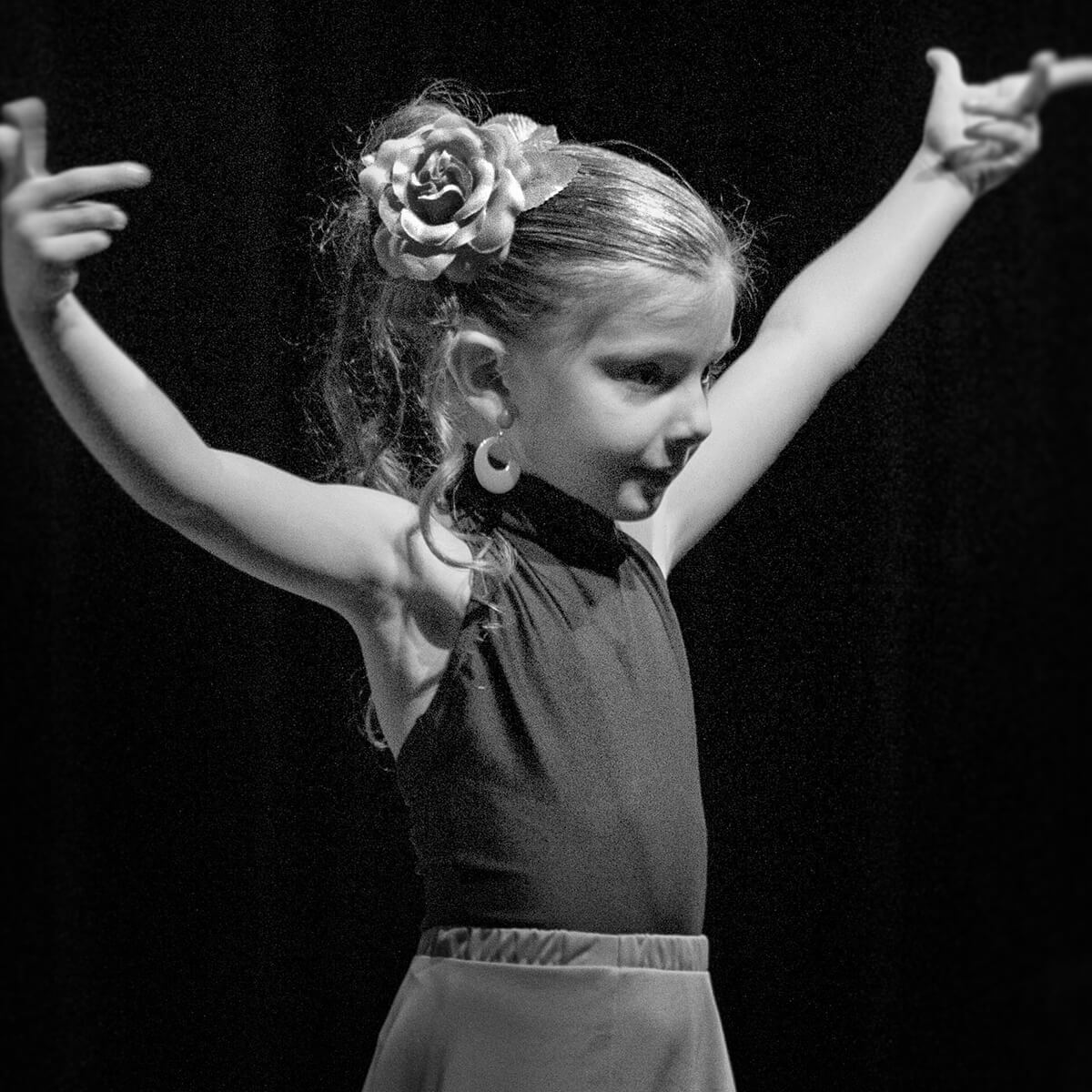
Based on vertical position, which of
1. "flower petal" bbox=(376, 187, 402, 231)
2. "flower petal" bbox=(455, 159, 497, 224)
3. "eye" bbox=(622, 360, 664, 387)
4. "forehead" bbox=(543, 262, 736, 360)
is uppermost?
"flower petal" bbox=(455, 159, 497, 224)

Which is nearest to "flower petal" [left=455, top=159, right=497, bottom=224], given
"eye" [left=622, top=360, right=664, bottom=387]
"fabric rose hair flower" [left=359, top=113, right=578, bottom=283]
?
"fabric rose hair flower" [left=359, top=113, right=578, bottom=283]

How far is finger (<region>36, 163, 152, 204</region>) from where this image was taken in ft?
2.84

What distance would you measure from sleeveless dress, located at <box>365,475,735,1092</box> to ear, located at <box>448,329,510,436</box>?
10 centimetres

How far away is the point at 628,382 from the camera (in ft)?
3.30

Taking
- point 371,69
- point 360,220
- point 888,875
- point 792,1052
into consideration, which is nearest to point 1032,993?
point 888,875

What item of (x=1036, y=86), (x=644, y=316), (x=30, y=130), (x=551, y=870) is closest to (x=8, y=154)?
Result: (x=30, y=130)

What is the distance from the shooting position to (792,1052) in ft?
4.33

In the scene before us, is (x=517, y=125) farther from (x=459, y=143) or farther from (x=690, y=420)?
(x=690, y=420)

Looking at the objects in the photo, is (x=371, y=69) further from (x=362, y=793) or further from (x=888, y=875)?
(x=888, y=875)

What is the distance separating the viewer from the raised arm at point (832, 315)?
1.11 m

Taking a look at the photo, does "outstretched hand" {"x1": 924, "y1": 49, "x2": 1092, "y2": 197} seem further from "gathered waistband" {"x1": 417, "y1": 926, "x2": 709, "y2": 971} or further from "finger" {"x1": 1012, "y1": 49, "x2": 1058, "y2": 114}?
"gathered waistband" {"x1": 417, "y1": 926, "x2": 709, "y2": 971}

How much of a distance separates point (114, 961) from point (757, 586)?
1.81 feet

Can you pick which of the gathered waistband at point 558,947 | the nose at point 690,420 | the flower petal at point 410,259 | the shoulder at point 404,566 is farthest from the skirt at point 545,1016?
the flower petal at point 410,259

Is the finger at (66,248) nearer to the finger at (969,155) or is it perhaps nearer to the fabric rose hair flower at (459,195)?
the fabric rose hair flower at (459,195)
